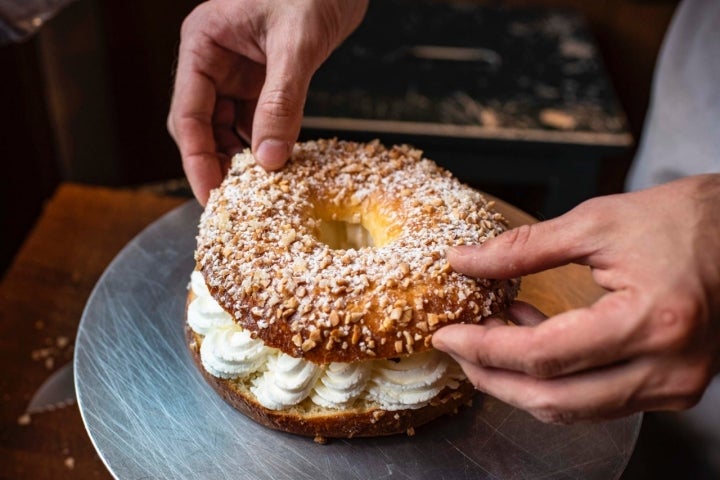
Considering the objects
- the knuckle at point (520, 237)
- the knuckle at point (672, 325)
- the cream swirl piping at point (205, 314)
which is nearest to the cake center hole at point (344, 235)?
the cream swirl piping at point (205, 314)

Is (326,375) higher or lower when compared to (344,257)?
lower

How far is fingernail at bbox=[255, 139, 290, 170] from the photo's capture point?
1476 mm

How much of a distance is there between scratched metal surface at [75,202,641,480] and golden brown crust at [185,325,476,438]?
0.8 inches

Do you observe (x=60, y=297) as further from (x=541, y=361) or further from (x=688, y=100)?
(x=688, y=100)

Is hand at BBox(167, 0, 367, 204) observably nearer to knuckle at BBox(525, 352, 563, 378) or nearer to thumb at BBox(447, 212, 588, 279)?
thumb at BBox(447, 212, 588, 279)

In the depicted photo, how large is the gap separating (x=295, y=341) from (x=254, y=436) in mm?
234

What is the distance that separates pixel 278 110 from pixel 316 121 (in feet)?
4.02

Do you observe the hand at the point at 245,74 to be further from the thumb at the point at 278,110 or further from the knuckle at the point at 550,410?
the knuckle at the point at 550,410

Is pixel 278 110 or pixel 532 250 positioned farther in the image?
pixel 278 110

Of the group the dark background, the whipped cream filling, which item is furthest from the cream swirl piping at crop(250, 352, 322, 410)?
the dark background

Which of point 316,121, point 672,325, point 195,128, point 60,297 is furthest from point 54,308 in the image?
point 672,325

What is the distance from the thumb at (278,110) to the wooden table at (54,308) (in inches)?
27.1

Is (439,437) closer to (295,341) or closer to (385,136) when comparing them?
(295,341)

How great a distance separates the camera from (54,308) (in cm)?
179
